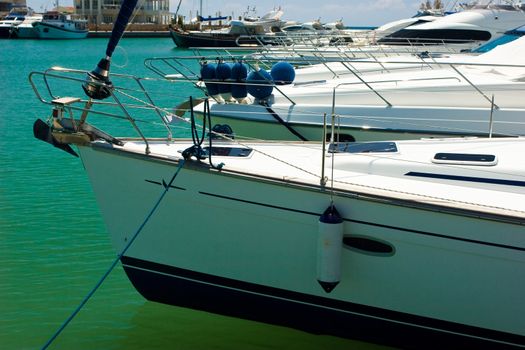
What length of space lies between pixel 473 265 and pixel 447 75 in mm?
5960

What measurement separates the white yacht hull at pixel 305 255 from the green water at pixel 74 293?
0.40 metres

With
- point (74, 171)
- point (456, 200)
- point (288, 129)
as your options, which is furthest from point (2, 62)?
point (456, 200)

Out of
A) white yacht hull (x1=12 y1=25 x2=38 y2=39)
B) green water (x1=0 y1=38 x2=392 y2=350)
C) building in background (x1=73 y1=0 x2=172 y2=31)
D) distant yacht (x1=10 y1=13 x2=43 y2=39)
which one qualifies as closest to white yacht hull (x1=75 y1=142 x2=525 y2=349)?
green water (x1=0 y1=38 x2=392 y2=350)

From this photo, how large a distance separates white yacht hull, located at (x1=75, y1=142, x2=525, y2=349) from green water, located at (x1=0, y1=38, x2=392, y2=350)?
0.40 metres

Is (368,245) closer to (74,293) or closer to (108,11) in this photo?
(74,293)

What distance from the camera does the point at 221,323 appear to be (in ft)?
24.0

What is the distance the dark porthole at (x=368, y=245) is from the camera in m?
5.79

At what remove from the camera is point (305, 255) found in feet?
19.9

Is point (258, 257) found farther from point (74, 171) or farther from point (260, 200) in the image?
point (74, 171)

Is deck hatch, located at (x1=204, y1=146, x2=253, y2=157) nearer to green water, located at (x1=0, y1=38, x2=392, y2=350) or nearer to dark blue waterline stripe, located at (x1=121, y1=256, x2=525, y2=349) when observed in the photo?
dark blue waterline stripe, located at (x1=121, y1=256, x2=525, y2=349)

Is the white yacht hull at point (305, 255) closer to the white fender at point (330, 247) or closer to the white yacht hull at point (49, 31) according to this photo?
the white fender at point (330, 247)

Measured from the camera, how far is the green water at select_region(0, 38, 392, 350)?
701 centimetres

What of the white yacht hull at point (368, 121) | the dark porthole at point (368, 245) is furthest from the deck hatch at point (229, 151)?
the white yacht hull at point (368, 121)

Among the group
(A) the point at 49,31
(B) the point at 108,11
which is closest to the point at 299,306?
(A) the point at 49,31
